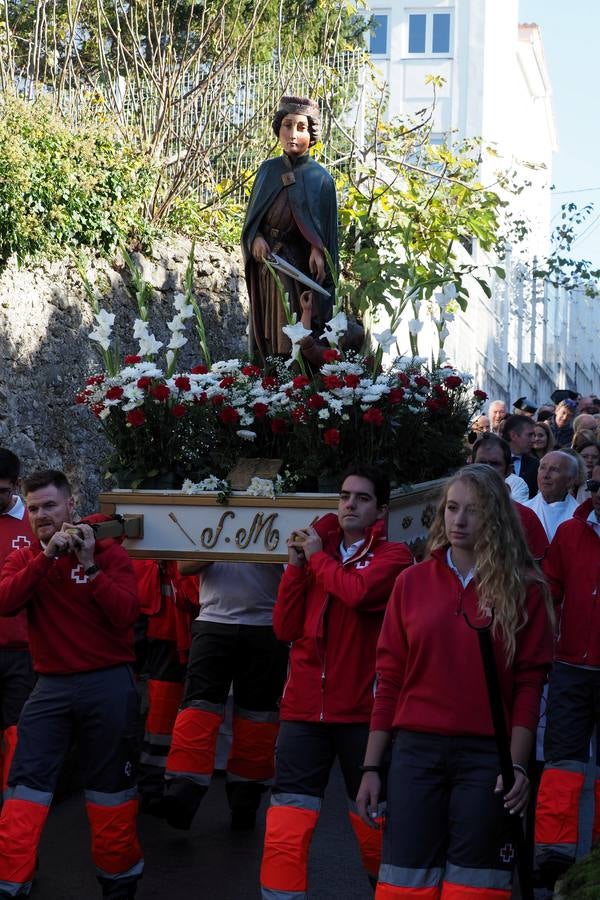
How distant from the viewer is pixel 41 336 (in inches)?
448

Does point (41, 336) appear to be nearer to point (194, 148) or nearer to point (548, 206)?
point (194, 148)

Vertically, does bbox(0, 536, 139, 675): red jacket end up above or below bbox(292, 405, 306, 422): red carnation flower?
below

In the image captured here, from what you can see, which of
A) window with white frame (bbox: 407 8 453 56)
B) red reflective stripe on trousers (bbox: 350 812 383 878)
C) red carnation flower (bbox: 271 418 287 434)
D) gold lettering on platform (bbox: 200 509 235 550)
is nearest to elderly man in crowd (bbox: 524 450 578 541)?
red carnation flower (bbox: 271 418 287 434)

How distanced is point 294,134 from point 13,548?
9.47 feet

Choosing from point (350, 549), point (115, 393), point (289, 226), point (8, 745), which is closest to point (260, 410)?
point (115, 393)

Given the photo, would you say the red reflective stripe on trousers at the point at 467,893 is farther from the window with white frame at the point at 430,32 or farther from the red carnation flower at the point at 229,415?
the window with white frame at the point at 430,32

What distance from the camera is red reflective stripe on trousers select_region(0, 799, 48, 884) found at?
5.48m

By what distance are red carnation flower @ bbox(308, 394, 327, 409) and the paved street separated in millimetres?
2182

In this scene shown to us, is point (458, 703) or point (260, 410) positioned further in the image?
point (260, 410)

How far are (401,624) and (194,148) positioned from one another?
1199cm

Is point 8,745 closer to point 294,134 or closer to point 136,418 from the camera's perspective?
point 136,418

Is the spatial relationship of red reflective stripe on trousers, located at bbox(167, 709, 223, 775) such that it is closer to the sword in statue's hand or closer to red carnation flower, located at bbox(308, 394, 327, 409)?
red carnation flower, located at bbox(308, 394, 327, 409)

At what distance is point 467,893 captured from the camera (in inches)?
171

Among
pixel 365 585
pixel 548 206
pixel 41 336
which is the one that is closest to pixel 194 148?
pixel 41 336
